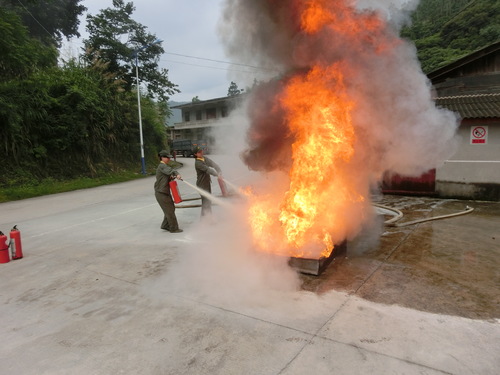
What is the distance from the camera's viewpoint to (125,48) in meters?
25.5

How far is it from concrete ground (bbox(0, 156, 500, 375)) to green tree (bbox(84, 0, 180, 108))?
22275 millimetres

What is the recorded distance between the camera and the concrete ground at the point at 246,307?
2.95 m

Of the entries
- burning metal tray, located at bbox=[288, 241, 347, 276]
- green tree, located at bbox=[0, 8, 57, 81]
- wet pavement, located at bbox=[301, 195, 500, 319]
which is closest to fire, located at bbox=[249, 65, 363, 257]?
burning metal tray, located at bbox=[288, 241, 347, 276]

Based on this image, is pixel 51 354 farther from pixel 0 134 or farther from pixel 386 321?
pixel 0 134

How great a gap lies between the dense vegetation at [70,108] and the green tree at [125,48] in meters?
0.08

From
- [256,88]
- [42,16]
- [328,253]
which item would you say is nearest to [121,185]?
[256,88]

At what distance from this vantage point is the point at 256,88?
5.49 meters

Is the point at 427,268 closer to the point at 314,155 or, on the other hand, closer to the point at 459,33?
the point at 314,155

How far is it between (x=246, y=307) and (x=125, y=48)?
26.8m

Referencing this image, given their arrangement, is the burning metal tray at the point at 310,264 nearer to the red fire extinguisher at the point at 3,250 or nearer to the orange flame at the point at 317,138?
the orange flame at the point at 317,138

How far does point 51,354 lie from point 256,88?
15.0 ft

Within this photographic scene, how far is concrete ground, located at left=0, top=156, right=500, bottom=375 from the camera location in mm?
2947

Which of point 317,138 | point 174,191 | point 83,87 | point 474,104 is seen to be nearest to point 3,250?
point 174,191

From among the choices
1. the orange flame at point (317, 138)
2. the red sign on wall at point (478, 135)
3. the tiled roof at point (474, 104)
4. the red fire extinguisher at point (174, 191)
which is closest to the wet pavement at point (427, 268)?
the orange flame at point (317, 138)
